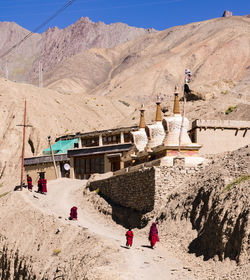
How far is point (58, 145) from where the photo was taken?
160 feet

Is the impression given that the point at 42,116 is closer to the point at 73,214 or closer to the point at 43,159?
the point at 43,159

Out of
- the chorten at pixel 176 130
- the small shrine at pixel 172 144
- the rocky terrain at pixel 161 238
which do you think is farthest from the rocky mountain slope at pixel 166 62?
the rocky terrain at pixel 161 238

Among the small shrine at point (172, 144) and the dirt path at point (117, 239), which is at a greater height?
the small shrine at point (172, 144)

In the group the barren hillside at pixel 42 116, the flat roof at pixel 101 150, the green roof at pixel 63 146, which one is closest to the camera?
the flat roof at pixel 101 150

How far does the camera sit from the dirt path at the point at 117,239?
16.5 meters

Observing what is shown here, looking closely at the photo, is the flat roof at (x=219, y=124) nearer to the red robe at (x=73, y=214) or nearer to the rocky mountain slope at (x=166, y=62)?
the red robe at (x=73, y=214)

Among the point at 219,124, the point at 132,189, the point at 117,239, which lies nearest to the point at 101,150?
the point at 219,124

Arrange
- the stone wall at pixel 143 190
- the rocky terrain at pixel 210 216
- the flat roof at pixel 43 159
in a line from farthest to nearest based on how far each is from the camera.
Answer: the flat roof at pixel 43 159
the stone wall at pixel 143 190
the rocky terrain at pixel 210 216

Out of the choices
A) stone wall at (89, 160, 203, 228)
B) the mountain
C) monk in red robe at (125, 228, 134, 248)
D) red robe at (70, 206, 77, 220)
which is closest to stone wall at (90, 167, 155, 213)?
stone wall at (89, 160, 203, 228)

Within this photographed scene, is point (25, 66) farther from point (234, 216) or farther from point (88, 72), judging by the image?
point (234, 216)

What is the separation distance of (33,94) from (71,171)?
30.0 m

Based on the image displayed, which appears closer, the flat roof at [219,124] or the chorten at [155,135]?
the chorten at [155,135]

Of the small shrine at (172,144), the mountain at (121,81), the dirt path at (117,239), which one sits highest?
the mountain at (121,81)

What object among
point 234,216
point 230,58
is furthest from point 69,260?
point 230,58
